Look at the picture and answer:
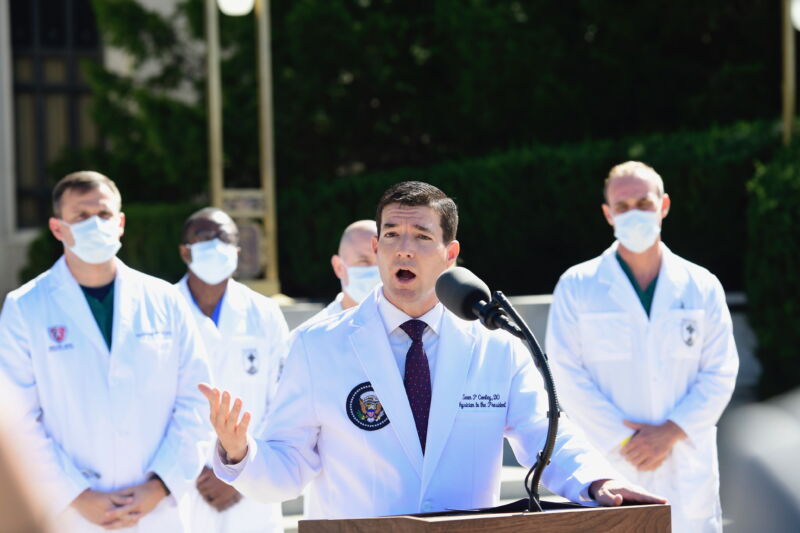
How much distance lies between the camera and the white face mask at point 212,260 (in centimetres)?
643

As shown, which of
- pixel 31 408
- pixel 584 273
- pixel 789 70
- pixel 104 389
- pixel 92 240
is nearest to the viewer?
pixel 31 408

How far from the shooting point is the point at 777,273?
989cm

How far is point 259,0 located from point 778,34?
640 cm

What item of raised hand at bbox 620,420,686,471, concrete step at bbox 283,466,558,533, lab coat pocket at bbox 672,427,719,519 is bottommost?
concrete step at bbox 283,466,558,533

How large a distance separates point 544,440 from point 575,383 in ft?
7.13

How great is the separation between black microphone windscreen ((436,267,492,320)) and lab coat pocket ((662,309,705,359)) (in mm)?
2784

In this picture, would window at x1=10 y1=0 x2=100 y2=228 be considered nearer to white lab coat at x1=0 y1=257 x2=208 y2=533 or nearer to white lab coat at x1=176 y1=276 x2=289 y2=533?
white lab coat at x1=176 y1=276 x2=289 y2=533

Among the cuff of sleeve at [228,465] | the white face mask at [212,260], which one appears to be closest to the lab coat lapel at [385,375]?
the cuff of sleeve at [228,465]

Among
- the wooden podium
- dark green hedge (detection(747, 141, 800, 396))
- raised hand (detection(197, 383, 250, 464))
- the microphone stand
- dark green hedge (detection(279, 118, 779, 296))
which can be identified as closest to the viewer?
the wooden podium

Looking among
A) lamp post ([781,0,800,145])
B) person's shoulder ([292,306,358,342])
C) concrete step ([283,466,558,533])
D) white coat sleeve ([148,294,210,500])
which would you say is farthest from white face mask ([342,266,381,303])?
lamp post ([781,0,800,145])

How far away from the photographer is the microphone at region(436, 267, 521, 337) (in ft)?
9.78

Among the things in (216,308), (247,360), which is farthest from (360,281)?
(216,308)

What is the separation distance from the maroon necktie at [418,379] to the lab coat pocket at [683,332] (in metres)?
2.32

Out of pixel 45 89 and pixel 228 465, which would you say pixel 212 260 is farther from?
pixel 45 89
